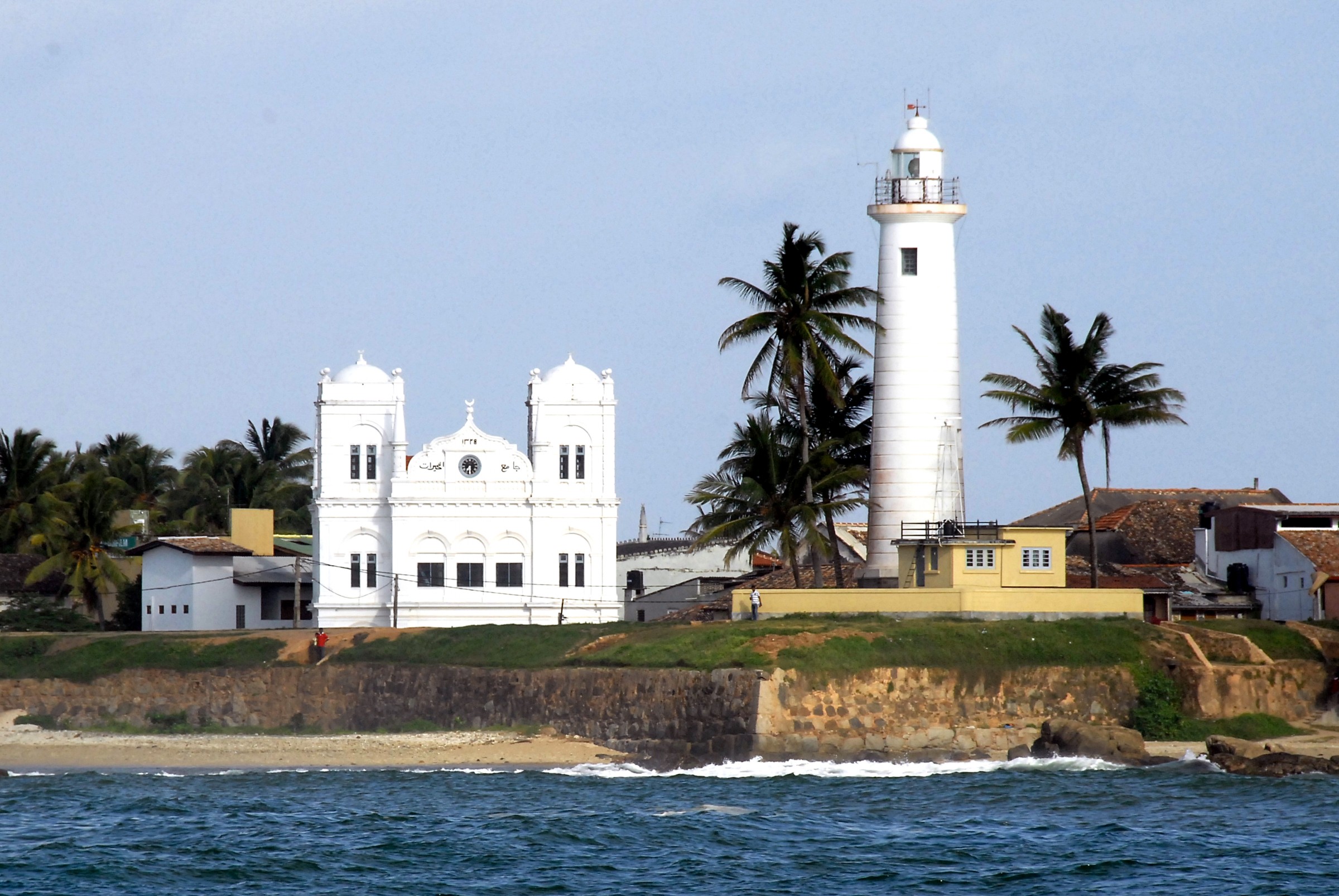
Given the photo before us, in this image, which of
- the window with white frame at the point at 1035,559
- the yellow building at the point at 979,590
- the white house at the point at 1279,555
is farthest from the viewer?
the white house at the point at 1279,555

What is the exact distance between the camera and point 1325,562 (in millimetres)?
49219

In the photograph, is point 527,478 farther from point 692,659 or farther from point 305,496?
point 305,496

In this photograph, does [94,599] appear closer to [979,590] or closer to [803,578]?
[803,578]

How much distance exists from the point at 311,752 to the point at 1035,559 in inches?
670

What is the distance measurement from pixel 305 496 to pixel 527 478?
22.2m

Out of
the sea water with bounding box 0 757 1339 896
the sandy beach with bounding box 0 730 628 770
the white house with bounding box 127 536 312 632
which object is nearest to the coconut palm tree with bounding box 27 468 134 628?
the white house with bounding box 127 536 312 632

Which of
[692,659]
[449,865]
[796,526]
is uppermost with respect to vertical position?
[796,526]

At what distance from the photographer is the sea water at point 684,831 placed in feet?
98.1

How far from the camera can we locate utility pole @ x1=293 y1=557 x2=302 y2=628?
173 feet

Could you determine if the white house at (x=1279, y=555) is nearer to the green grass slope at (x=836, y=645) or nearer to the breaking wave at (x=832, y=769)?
the green grass slope at (x=836, y=645)

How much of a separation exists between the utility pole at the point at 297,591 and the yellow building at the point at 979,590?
43.4ft

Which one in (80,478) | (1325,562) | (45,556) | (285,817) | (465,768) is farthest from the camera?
(80,478)

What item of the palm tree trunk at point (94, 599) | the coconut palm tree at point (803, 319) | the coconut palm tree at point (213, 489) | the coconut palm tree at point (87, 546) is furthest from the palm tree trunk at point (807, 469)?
the coconut palm tree at point (213, 489)

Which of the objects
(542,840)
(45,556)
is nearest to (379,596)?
(45,556)
